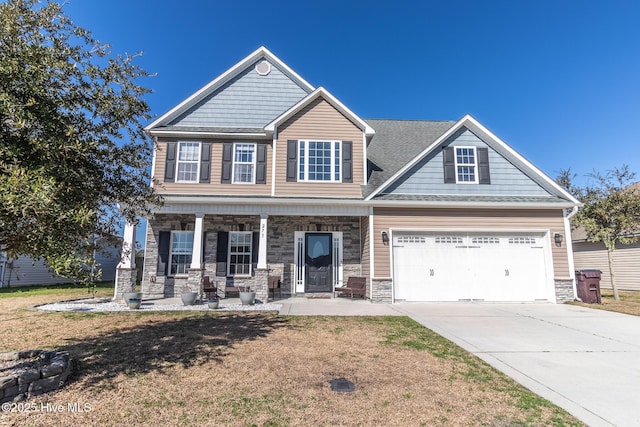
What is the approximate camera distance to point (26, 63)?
397 centimetres

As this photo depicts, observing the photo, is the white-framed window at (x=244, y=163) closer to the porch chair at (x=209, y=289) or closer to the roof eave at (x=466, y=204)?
the porch chair at (x=209, y=289)

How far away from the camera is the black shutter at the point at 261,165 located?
1284 centimetres

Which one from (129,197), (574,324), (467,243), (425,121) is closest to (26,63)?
(129,197)

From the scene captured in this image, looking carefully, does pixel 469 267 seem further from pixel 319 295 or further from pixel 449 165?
pixel 319 295

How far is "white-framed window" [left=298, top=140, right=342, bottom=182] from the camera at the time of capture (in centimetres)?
1271

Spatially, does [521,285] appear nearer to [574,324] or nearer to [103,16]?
[574,324]

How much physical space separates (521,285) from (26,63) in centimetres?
1398

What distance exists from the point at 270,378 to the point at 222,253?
893 centimetres

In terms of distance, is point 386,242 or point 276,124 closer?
point 386,242

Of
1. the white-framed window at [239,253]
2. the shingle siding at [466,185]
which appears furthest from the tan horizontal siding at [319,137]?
the white-framed window at [239,253]

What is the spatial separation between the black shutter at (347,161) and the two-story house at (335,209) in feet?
0.13

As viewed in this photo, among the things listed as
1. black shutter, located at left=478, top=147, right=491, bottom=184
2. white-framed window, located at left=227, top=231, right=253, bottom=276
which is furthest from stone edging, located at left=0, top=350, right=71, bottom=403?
black shutter, located at left=478, top=147, right=491, bottom=184

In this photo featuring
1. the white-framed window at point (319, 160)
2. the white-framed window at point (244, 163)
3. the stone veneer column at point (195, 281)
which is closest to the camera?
the stone veneer column at point (195, 281)

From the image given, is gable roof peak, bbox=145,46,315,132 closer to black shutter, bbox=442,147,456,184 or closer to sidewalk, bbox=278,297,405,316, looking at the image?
black shutter, bbox=442,147,456,184
